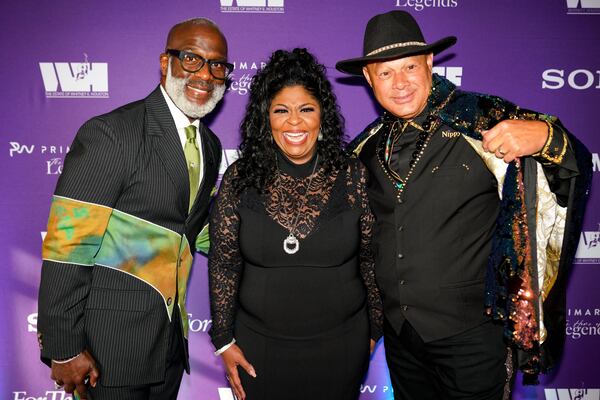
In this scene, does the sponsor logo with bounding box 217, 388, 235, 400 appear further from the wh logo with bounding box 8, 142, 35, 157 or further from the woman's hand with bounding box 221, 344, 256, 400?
Answer: the wh logo with bounding box 8, 142, 35, 157

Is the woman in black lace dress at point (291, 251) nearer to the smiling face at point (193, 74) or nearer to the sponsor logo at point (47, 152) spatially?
the smiling face at point (193, 74)

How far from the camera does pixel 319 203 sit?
2092 millimetres

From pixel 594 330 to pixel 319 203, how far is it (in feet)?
8.05

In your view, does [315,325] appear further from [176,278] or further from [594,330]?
[594,330]

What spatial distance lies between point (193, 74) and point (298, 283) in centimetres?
104

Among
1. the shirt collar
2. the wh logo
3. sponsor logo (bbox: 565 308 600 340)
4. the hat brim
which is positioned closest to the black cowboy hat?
the hat brim

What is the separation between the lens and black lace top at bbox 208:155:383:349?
2.05 meters

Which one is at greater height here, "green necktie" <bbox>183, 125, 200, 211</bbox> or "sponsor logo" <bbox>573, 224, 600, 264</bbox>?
"green necktie" <bbox>183, 125, 200, 211</bbox>

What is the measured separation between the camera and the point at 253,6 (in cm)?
291

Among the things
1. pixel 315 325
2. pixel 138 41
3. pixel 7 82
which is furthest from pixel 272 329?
pixel 7 82

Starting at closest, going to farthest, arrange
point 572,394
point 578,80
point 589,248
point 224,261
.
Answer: point 224,261 < point 578,80 < point 589,248 < point 572,394

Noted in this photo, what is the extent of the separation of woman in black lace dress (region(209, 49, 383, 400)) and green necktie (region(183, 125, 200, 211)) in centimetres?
14

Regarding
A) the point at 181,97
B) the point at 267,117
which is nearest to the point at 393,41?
the point at 267,117

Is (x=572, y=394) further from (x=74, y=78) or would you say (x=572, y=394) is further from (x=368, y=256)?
(x=74, y=78)
